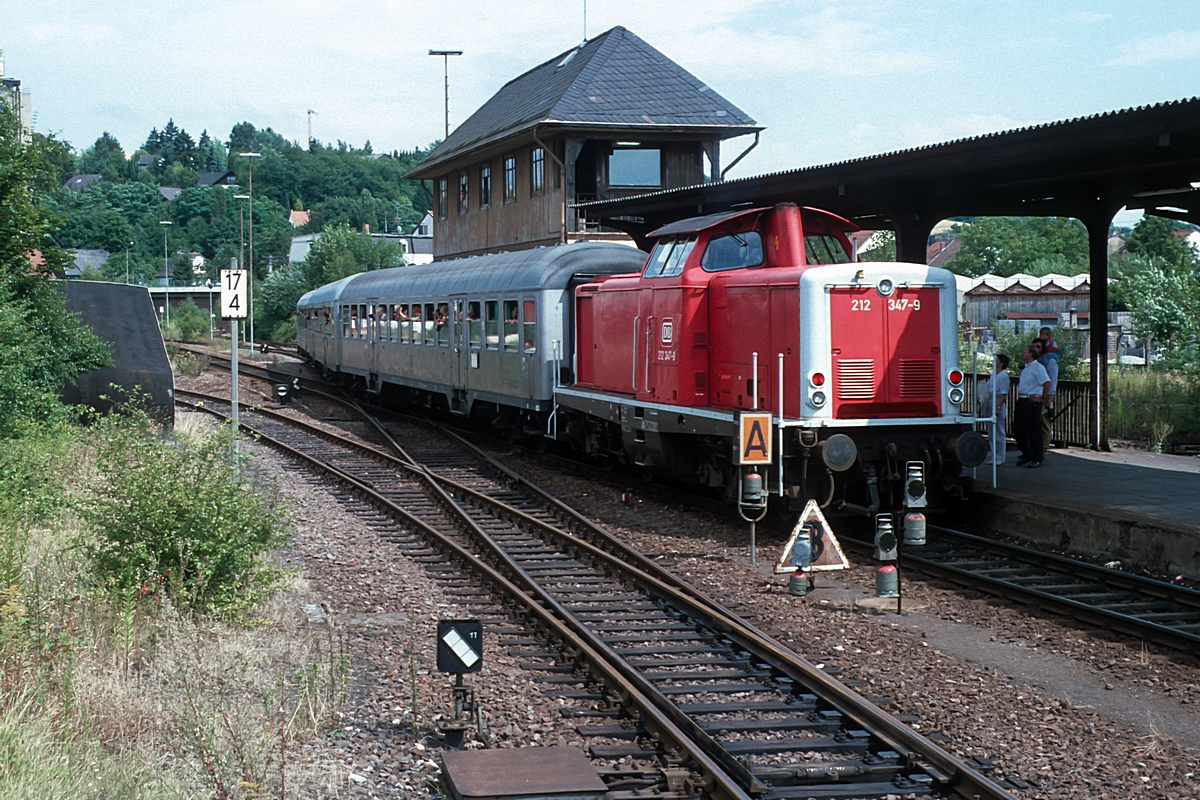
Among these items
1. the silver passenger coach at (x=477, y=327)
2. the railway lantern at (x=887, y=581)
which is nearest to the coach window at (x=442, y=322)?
the silver passenger coach at (x=477, y=327)

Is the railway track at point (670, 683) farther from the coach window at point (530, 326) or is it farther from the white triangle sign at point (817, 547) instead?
the coach window at point (530, 326)

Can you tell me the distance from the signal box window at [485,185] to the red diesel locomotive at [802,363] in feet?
73.5

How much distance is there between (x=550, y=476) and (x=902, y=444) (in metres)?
6.45

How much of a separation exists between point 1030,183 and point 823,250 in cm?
424

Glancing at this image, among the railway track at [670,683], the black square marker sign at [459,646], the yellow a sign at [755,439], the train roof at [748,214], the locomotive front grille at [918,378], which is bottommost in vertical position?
the railway track at [670,683]

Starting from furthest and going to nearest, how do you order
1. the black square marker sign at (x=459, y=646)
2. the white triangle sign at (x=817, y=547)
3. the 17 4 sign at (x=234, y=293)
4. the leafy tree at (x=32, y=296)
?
the leafy tree at (x=32, y=296), the 17 4 sign at (x=234, y=293), the white triangle sign at (x=817, y=547), the black square marker sign at (x=459, y=646)

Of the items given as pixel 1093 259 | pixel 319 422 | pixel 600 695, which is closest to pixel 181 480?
pixel 600 695

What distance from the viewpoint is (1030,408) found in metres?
15.8

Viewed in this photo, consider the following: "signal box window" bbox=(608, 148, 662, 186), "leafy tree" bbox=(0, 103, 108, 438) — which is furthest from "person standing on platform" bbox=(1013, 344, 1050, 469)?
"signal box window" bbox=(608, 148, 662, 186)

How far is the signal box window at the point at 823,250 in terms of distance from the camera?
1285cm

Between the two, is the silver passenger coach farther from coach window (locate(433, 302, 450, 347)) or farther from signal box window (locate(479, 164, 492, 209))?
signal box window (locate(479, 164, 492, 209))

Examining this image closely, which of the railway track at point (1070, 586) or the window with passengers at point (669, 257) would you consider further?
the window with passengers at point (669, 257)

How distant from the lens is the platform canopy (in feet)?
39.3

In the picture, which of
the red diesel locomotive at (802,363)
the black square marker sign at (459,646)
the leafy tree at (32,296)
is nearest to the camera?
→ the black square marker sign at (459,646)
